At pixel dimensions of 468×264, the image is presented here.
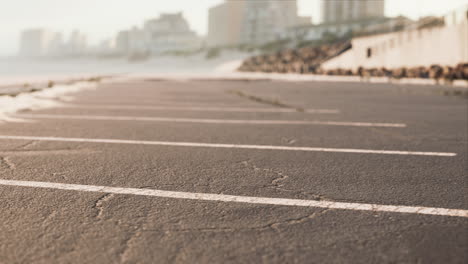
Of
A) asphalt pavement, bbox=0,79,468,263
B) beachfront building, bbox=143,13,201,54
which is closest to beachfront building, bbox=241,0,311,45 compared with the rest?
beachfront building, bbox=143,13,201,54

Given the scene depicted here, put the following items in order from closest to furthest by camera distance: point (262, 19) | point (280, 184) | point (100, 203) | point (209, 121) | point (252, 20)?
1. point (100, 203)
2. point (280, 184)
3. point (209, 121)
4. point (262, 19)
5. point (252, 20)

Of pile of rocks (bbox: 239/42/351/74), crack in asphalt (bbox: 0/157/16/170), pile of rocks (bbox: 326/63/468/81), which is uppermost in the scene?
pile of rocks (bbox: 239/42/351/74)

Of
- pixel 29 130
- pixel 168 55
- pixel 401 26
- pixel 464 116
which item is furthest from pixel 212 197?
pixel 168 55

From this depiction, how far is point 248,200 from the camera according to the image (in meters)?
3.38

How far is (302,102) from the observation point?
11.5 metres

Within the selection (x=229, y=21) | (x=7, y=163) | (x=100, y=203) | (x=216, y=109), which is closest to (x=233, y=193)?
(x=100, y=203)

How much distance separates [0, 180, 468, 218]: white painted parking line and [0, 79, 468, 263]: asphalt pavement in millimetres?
16

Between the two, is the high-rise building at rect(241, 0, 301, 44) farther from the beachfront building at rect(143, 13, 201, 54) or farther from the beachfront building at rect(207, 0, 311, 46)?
the beachfront building at rect(143, 13, 201, 54)

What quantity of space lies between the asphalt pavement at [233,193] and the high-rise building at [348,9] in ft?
389

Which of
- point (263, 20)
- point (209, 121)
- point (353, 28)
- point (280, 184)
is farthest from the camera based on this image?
point (263, 20)

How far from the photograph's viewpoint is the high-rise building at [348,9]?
119188 millimetres

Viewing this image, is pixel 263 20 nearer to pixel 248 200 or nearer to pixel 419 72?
pixel 419 72

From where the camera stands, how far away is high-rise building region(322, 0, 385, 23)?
119m

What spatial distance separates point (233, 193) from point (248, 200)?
0.22 metres
